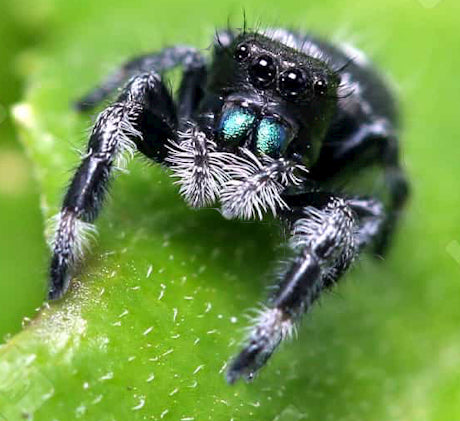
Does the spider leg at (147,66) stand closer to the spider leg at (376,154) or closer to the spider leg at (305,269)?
the spider leg at (376,154)

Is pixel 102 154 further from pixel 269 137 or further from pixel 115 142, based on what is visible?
pixel 269 137

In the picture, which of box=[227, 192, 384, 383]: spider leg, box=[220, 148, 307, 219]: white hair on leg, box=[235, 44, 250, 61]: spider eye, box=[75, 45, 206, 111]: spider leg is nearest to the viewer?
box=[227, 192, 384, 383]: spider leg

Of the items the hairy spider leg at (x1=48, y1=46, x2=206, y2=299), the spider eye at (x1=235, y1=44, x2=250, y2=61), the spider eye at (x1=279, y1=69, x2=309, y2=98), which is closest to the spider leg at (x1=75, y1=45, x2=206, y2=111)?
the hairy spider leg at (x1=48, y1=46, x2=206, y2=299)

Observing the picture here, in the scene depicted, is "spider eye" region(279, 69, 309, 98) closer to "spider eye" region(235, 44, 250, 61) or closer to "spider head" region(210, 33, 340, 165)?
"spider head" region(210, 33, 340, 165)

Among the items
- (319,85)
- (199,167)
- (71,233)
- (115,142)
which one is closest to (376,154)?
(319,85)

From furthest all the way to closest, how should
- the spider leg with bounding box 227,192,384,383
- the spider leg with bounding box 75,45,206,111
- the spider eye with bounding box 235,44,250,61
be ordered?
the spider leg with bounding box 75,45,206,111 → the spider eye with bounding box 235,44,250,61 → the spider leg with bounding box 227,192,384,383
